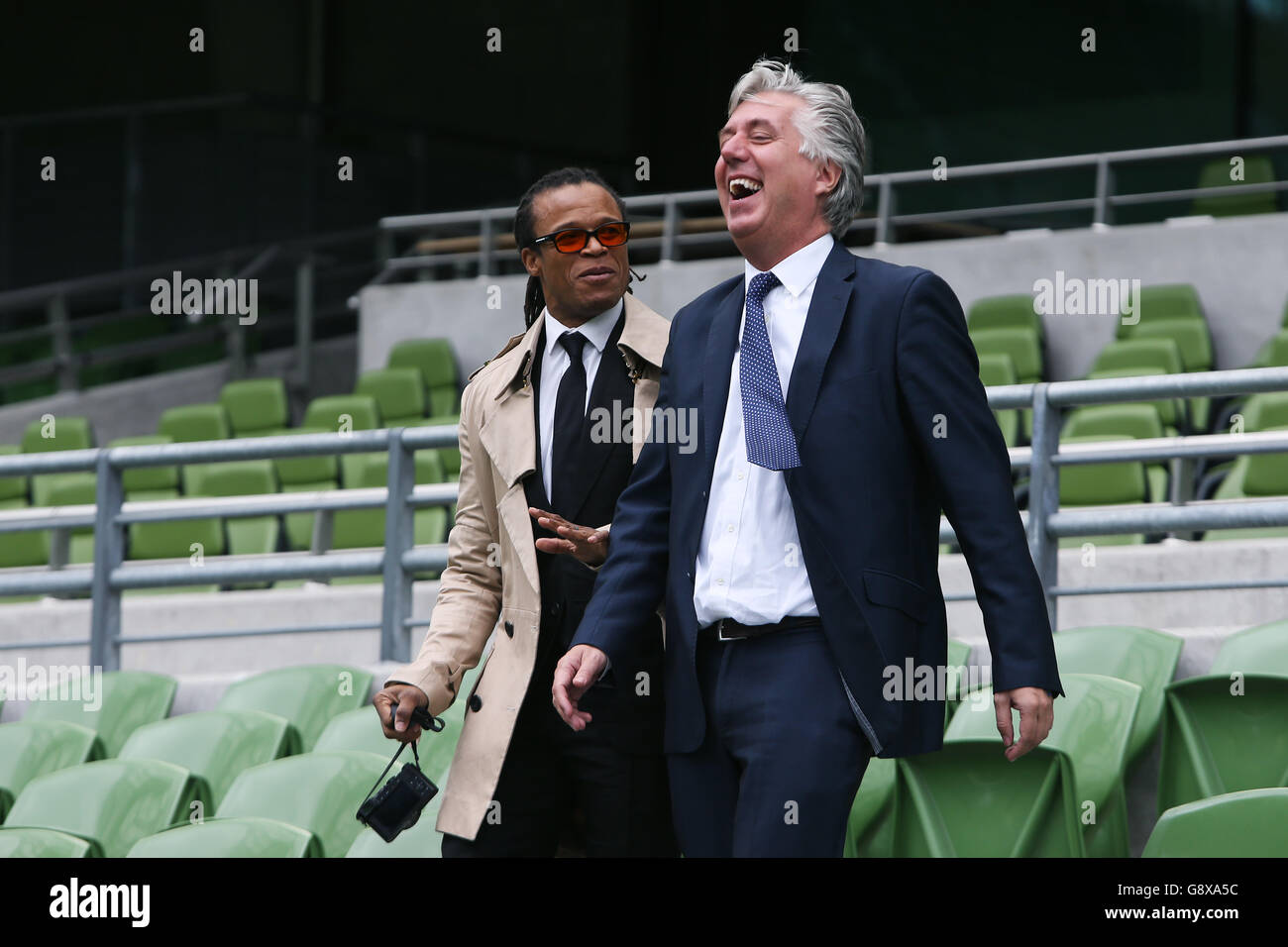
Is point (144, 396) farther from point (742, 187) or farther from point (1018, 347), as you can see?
point (742, 187)

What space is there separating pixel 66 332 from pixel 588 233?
8.66 metres

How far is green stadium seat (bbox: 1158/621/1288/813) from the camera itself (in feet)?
10.8

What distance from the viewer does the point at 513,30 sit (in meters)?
14.5

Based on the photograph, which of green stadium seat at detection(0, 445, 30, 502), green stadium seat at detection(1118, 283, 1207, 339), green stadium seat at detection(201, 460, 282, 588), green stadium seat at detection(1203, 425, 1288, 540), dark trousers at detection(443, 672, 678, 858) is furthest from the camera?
green stadium seat at detection(0, 445, 30, 502)

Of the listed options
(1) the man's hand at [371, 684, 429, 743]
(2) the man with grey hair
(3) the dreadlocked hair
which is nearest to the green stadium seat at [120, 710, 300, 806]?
(1) the man's hand at [371, 684, 429, 743]

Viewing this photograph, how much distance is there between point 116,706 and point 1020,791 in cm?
296

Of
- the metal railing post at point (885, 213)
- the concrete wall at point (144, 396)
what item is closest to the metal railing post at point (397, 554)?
the metal railing post at point (885, 213)

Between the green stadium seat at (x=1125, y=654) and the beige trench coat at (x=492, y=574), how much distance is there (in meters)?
1.46

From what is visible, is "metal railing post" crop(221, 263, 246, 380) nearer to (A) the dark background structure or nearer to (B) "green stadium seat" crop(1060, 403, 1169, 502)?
(A) the dark background structure

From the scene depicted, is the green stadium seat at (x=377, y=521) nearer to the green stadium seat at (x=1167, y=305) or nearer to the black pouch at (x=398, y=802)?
the green stadium seat at (x=1167, y=305)

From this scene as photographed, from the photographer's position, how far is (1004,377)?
24.3ft

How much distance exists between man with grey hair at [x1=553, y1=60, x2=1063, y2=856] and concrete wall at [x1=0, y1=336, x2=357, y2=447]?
875 centimetres

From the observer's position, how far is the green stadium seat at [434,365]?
10.0m
